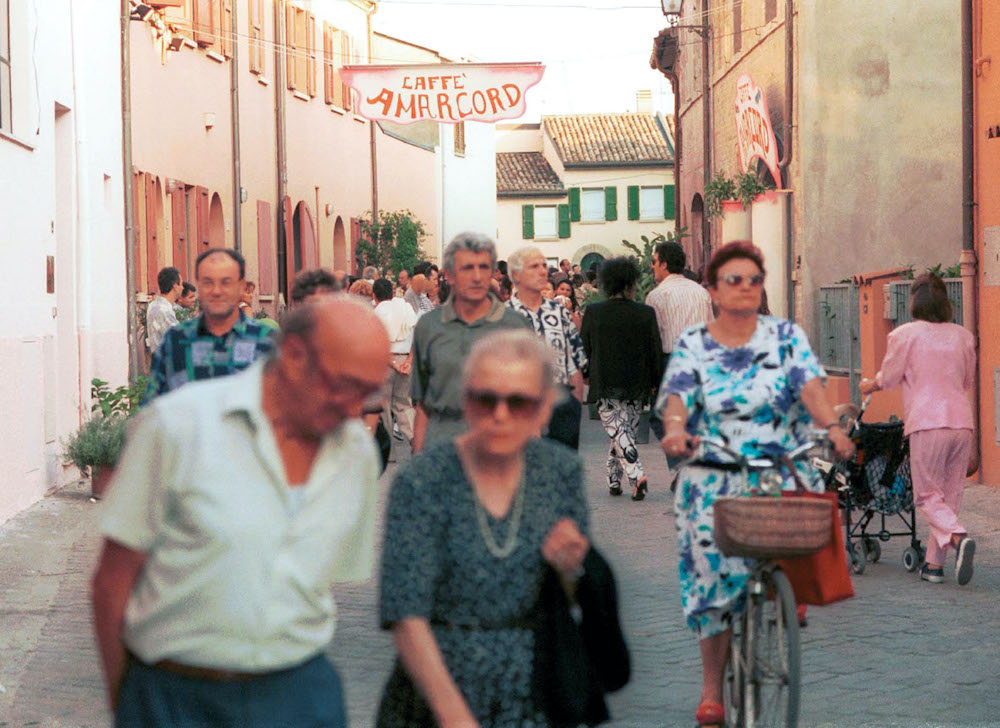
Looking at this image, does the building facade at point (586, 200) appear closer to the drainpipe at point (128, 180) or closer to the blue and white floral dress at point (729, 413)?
the drainpipe at point (128, 180)

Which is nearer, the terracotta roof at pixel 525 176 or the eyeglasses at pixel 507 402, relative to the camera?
the eyeglasses at pixel 507 402

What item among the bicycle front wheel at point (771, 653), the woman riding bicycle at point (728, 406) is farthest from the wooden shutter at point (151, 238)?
the bicycle front wheel at point (771, 653)

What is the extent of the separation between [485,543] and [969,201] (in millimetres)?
12544

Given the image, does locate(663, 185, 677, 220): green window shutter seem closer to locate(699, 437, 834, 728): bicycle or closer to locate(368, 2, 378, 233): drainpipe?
locate(368, 2, 378, 233): drainpipe

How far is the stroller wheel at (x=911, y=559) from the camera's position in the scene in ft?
35.0

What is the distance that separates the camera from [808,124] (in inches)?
982

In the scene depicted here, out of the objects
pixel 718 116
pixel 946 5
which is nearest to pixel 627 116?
pixel 718 116

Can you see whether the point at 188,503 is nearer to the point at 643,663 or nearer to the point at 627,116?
the point at 643,663

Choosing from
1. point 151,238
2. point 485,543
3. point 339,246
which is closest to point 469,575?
point 485,543

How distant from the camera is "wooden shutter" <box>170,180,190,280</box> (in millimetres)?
24022

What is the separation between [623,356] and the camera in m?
14.3

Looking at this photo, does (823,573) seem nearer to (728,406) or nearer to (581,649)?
(728,406)

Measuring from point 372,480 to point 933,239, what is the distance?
22.3 meters

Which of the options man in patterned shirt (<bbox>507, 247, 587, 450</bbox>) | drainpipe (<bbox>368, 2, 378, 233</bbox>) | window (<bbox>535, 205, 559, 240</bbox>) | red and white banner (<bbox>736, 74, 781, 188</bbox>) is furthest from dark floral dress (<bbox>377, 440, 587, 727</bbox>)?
→ window (<bbox>535, 205, 559, 240</bbox>)
